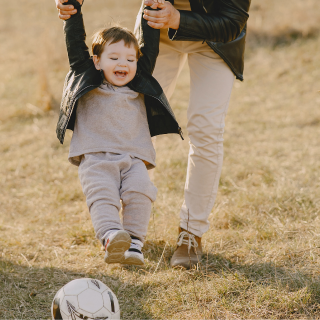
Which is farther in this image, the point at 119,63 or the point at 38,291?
the point at 38,291

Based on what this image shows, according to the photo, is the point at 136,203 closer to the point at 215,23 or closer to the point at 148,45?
the point at 148,45

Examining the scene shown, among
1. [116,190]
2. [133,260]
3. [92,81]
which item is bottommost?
[133,260]

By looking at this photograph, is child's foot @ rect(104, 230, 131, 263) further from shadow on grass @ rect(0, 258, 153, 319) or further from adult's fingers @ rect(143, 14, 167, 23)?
adult's fingers @ rect(143, 14, 167, 23)

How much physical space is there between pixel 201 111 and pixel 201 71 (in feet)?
0.94

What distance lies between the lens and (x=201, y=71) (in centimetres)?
293

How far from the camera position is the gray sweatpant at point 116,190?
2.37 meters

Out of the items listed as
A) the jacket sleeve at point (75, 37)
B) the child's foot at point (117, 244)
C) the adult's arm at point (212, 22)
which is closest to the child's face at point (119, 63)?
the jacket sleeve at point (75, 37)

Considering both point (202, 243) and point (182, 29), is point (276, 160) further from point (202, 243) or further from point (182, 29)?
point (182, 29)

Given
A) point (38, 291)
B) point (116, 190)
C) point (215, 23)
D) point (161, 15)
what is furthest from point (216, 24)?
point (38, 291)

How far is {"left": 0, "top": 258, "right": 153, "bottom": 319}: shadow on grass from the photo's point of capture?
262 cm

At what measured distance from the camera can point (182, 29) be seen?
258cm

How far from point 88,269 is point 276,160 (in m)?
2.90

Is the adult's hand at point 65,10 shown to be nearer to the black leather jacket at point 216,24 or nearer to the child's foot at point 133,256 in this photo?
the black leather jacket at point 216,24

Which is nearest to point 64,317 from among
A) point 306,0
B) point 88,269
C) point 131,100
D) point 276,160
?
point 88,269
